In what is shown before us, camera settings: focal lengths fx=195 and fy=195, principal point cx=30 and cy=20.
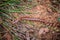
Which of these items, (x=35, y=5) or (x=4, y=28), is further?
(x=35, y=5)

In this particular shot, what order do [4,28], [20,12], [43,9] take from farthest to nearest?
[43,9] < [20,12] < [4,28]

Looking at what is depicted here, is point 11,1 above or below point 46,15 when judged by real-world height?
above

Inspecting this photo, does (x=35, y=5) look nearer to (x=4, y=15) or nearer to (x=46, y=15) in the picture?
(x=46, y=15)

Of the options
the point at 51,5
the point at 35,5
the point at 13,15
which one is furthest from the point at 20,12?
the point at 51,5

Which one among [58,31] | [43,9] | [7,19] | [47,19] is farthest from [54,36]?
[7,19]

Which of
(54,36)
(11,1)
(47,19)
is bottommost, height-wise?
(54,36)

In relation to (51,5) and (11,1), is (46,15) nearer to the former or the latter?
(51,5)

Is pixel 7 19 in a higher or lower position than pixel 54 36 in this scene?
higher

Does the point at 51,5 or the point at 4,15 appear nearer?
the point at 4,15

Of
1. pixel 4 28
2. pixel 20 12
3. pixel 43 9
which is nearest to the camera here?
pixel 4 28
